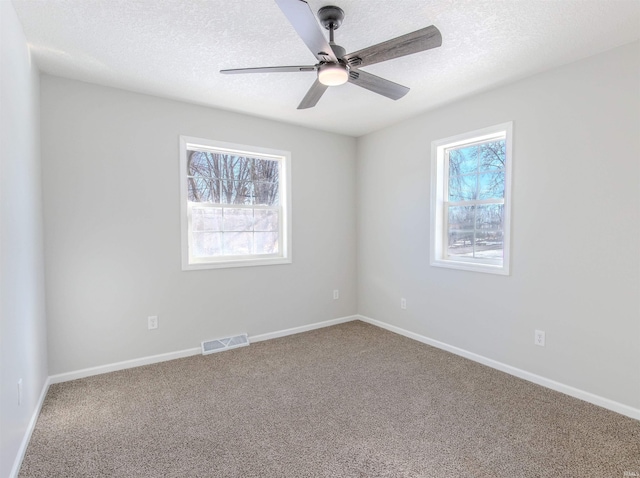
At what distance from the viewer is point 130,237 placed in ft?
9.85

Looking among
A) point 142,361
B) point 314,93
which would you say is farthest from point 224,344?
point 314,93

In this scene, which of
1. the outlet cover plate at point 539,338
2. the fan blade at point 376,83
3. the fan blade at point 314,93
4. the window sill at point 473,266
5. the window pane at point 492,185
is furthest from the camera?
the window pane at point 492,185

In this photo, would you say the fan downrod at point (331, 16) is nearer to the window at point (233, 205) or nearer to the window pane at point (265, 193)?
the window at point (233, 205)

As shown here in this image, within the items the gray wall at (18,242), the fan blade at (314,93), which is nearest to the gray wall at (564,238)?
the fan blade at (314,93)

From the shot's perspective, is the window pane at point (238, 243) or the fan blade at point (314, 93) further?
the window pane at point (238, 243)

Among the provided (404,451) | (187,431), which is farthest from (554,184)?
(187,431)

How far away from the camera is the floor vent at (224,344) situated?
11.0 feet

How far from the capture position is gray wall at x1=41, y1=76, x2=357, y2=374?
2.72 metres

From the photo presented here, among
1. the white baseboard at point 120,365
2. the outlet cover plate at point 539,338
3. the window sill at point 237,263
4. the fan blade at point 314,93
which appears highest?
the fan blade at point 314,93

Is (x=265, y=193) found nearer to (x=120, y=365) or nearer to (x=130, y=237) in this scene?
(x=130, y=237)

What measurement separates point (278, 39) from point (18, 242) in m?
1.98

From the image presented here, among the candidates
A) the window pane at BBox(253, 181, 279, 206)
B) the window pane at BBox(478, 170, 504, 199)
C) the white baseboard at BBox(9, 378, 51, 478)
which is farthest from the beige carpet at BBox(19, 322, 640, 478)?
the window pane at BBox(253, 181, 279, 206)

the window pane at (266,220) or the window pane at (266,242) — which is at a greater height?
the window pane at (266,220)

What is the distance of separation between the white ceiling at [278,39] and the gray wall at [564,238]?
242 millimetres
